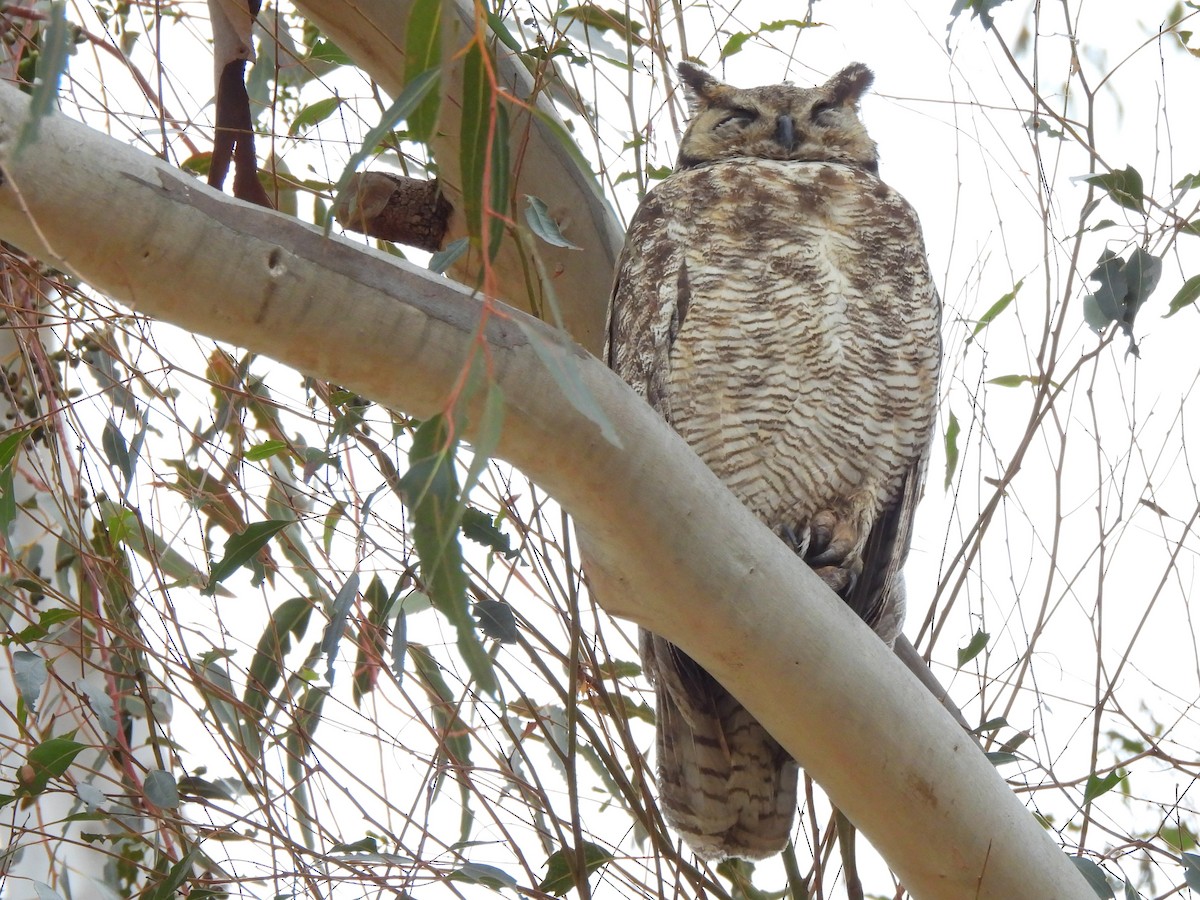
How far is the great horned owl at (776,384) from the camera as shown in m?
1.83

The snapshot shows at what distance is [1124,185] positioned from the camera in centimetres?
171

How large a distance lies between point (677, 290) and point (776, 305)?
0.16m

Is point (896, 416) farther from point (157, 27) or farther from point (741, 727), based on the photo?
point (157, 27)

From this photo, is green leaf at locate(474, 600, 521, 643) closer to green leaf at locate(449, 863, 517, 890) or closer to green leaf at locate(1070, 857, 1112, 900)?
green leaf at locate(449, 863, 517, 890)

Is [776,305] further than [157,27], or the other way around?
[776,305]

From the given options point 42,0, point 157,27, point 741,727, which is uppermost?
point 42,0

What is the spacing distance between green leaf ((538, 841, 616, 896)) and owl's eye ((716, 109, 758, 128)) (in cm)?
140

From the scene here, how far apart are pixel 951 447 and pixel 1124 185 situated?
58 cm

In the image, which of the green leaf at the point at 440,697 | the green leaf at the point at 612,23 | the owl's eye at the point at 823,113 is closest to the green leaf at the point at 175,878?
the green leaf at the point at 440,697

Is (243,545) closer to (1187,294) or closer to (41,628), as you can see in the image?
(41,628)

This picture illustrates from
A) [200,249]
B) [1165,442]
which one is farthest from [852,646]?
[1165,442]

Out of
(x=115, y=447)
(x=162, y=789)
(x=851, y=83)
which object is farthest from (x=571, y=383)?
(x=851, y=83)

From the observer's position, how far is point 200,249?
897 mm

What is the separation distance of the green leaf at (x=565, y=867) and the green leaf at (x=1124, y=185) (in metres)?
1.16
